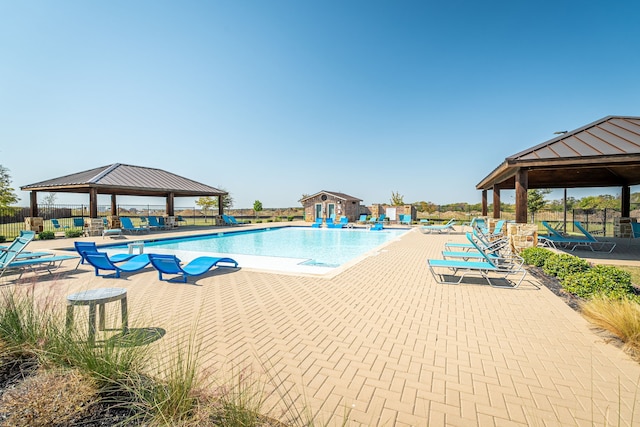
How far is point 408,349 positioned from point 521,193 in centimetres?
830

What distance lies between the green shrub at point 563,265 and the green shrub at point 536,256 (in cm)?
53

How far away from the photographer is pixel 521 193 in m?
8.92

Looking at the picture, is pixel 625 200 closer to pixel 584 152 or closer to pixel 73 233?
pixel 584 152

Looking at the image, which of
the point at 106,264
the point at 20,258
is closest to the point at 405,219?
the point at 106,264

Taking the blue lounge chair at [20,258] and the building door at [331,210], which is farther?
the building door at [331,210]

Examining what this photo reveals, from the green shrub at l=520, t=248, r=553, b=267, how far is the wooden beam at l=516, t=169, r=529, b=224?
4.65ft

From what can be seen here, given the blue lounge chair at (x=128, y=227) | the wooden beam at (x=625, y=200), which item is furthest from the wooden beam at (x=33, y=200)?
the wooden beam at (x=625, y=200)

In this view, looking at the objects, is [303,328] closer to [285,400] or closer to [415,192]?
[285,400]

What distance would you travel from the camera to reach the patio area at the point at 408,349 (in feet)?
7.06

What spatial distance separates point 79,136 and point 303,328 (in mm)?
15425

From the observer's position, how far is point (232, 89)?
14078 millimetres

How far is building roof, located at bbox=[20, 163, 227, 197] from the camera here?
15892 mm

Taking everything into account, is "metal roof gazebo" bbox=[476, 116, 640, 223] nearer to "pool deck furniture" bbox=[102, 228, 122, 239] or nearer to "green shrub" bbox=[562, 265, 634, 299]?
"green shrub" bbox=[562, 265, 634, 299]

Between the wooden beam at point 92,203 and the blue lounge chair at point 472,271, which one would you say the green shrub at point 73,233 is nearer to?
the wooden beam at point 92,203
